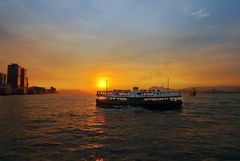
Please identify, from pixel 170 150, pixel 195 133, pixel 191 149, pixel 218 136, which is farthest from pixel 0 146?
pixel 218 136

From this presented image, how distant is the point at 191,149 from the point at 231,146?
6.37 m

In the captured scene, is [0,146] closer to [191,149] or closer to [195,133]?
[191,149]

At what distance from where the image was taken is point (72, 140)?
30.1 metres

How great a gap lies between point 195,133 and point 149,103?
4568 cm

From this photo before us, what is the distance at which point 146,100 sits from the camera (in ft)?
301

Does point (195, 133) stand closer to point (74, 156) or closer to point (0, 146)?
point (74, 156)

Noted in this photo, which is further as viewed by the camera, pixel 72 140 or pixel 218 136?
pixel 218 136

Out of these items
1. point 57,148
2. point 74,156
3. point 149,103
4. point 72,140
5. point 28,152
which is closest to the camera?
point 74,156

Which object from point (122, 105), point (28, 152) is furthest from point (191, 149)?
point (122, 105)

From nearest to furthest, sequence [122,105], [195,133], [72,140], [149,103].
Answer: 1. [72,140]
2. [195,133]
3. [149,103]
4. [122,105]

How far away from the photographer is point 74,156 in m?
22.4

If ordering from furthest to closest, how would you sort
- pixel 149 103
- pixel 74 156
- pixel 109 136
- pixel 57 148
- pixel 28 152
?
pixel 149 103, pixel 109 136, pixel 57 148, pixel 28 152, pixel 74 156

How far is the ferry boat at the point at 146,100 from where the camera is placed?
264ft

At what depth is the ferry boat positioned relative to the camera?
264 feet
